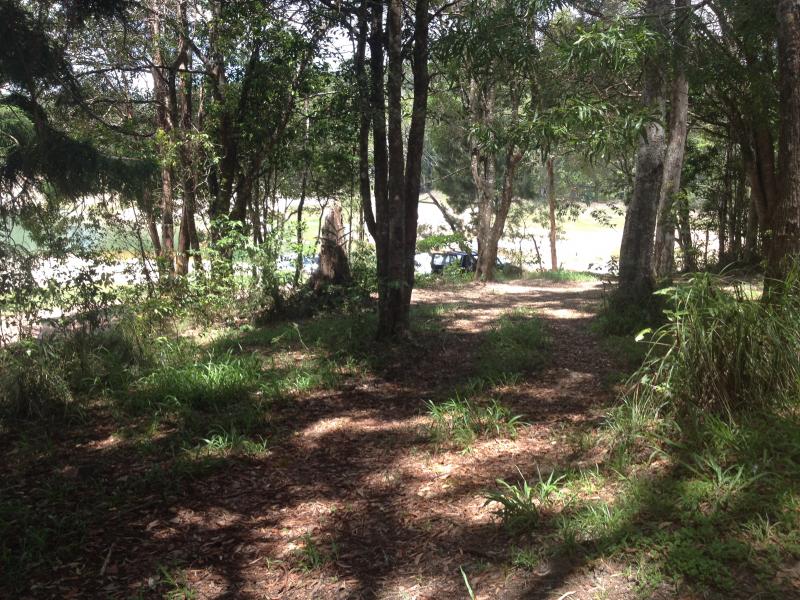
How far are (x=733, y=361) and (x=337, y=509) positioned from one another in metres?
2.73

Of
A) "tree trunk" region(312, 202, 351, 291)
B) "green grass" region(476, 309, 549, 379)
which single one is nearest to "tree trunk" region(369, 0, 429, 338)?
"green grass" region(476, 309, 549, 379)

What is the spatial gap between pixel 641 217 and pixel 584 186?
23.8 metres

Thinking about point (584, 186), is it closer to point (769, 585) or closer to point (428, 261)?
point (428, 261)

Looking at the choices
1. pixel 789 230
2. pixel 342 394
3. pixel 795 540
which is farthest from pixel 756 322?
pixel 342 394

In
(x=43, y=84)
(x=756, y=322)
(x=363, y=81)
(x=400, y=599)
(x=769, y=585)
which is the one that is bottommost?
(x=400, y=599)

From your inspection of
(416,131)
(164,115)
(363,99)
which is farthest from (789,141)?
(164,115)

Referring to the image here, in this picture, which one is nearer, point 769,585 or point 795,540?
point 769,585

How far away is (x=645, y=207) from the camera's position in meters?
8.49

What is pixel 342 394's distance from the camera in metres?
6.32

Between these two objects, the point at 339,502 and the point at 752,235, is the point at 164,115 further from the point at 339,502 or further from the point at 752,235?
the point at 752,235

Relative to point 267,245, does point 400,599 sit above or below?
below

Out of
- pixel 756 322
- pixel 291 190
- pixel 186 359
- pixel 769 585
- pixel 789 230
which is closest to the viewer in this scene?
pixel 769 585

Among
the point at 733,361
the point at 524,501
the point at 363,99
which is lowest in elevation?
the point at 524,501

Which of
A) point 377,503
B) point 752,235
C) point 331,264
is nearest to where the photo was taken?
point 377,503
